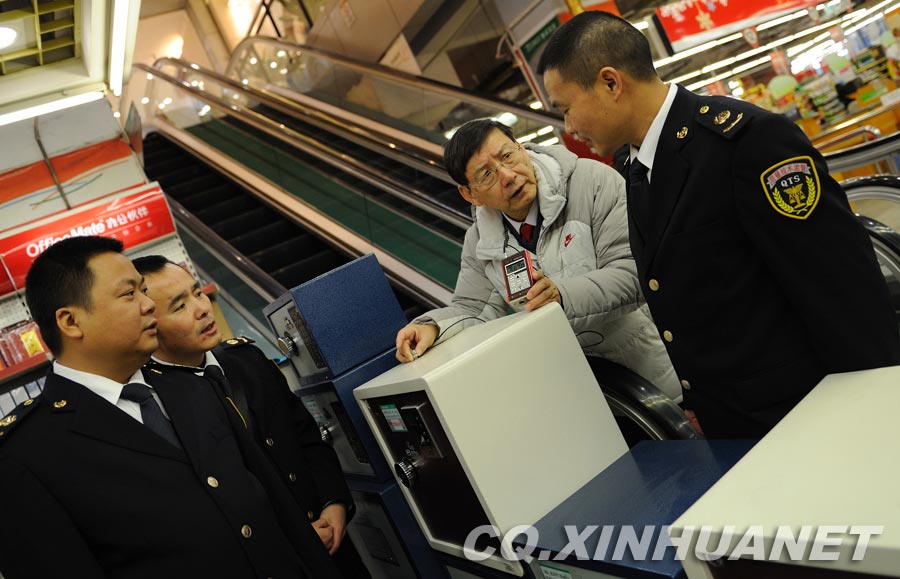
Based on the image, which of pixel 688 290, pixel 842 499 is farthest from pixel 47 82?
pixel 842 499

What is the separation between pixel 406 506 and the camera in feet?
7.75

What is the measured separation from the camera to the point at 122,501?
1667 mm

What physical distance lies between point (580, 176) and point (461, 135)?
0.44 meters

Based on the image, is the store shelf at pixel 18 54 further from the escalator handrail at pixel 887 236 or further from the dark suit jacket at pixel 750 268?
the escalator handrail at pixel 887 236

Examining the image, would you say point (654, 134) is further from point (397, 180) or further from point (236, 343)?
point (397, 180)

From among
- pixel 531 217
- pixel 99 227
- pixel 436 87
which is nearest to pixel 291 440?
pixel 531 217

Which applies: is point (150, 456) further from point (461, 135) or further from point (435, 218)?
point (435, 218)

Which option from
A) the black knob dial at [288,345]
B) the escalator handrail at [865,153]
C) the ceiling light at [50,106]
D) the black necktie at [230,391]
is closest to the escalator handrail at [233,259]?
the ceiling light at [50,106]

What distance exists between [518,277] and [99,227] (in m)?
3.98

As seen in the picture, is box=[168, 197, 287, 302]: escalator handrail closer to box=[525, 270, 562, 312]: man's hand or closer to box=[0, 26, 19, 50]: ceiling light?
box=[0, 26, 19, 50]: ceiling light

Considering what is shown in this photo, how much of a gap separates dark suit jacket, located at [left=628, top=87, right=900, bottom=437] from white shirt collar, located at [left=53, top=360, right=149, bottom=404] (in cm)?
146

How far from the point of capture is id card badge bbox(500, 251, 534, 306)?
6.72ft

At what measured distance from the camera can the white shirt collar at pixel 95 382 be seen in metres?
1.81

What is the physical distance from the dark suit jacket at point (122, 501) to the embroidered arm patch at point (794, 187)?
1.53 meters
